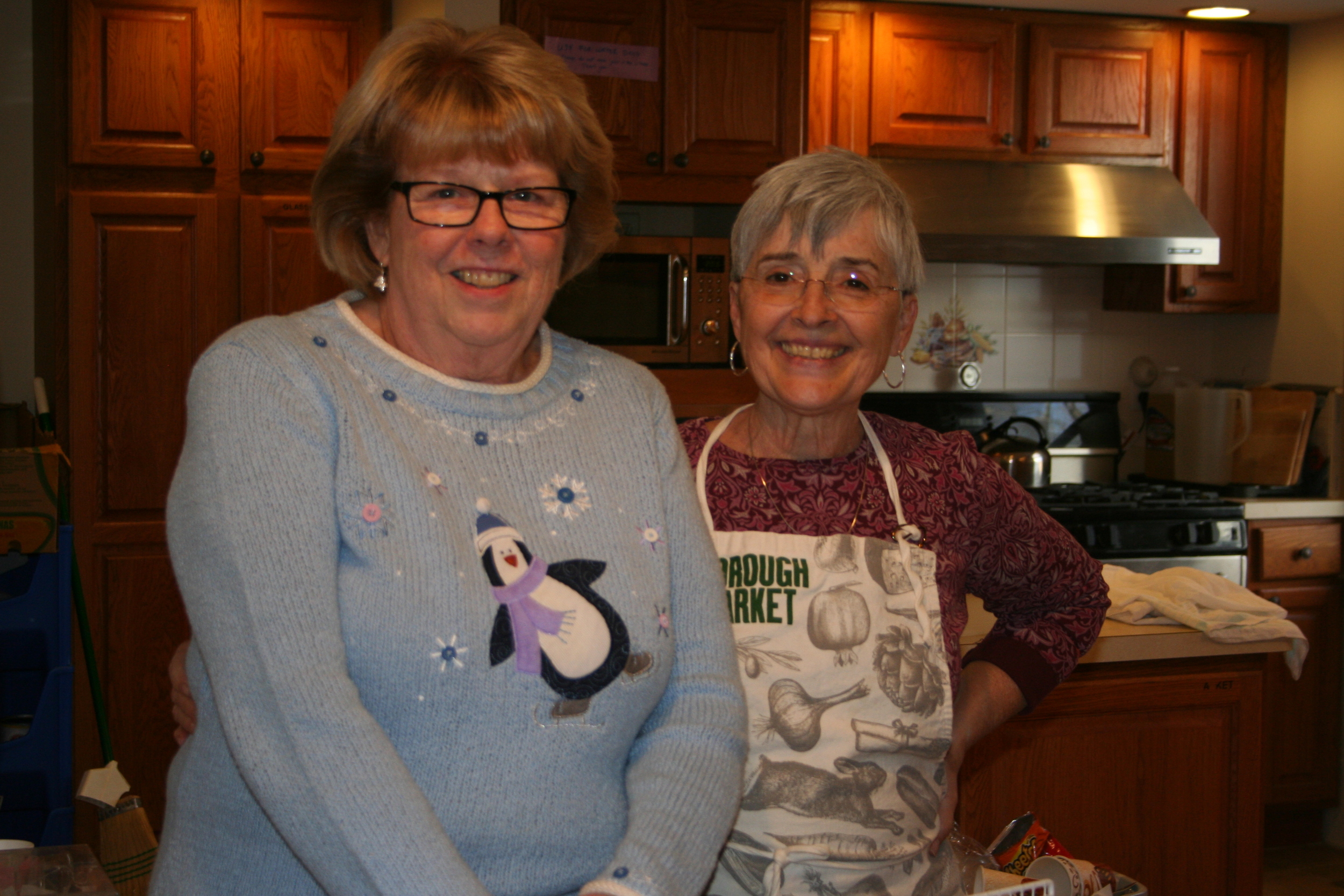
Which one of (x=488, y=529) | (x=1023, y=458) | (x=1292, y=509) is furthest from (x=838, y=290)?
(x=1292, y=509)

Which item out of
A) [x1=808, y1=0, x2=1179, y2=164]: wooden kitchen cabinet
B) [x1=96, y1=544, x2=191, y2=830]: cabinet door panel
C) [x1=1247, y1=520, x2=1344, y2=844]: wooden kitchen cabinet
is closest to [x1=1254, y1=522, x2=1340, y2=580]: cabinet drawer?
[x1=1247, y1=520, x2=1344, y2=844]: wooden kitchen cabinet

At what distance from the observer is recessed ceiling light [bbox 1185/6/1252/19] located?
366 cm

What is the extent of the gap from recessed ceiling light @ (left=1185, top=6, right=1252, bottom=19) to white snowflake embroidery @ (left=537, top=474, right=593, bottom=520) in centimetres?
344

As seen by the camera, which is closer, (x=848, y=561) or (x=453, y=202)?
(x=453, y=202)

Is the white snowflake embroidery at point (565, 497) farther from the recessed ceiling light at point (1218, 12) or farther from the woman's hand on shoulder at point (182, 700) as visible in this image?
the recessed ceiling light at point (1218, 12)

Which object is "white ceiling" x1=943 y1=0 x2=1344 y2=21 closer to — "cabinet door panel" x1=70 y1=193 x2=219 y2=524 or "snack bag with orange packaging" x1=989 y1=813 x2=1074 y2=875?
"cabinet door panel" x1=70 y1=193 x2=219 y2=524

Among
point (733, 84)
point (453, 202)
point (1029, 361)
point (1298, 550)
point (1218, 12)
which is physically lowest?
point (1298, 550)

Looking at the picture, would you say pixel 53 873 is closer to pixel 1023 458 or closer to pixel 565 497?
A: pixel 565 497

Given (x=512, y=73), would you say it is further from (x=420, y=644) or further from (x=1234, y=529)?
(x=1234, y=529)

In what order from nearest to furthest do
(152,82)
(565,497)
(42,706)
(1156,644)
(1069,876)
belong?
(565,497) → (1069,876) → (1156,644) → (42,706) → (152,82)

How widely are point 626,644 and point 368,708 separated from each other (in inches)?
8.6

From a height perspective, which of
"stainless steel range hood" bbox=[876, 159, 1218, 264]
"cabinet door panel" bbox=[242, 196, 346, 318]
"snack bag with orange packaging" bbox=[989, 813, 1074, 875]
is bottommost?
"snack bag with orange packaging" bbox=[989, 813, 1074, 875]

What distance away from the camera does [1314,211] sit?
3.83 metres

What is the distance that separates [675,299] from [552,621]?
240cm
